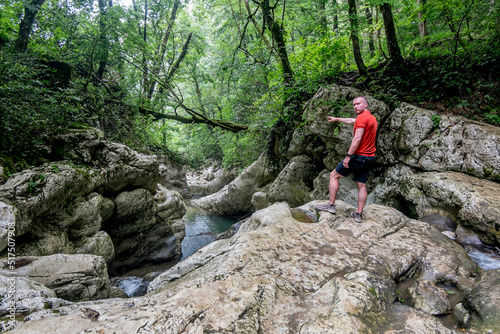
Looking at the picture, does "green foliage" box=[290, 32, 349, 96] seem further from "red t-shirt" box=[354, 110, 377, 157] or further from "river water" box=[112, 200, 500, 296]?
"river water" box=[112, 200, 500, 296]

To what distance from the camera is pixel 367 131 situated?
4152mm

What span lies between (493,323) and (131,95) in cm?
1191

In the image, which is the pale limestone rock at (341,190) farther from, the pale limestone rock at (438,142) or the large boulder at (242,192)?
the large boulder at (242,192)

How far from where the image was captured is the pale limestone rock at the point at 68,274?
11.5 ft

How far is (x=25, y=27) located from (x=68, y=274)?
23.3 feet

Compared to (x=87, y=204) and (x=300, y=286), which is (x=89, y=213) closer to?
(x=87, y=204)

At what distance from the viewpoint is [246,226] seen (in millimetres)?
5133

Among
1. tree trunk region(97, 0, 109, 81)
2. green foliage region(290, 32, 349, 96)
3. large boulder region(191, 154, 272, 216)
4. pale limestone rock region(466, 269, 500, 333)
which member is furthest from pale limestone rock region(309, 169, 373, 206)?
tree trunk region(97, 0, 109, 81)

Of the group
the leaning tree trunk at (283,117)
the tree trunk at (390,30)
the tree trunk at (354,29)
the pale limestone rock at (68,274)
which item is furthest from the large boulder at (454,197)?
the pale limestone rock at (68,274)

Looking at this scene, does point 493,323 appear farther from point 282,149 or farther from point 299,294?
point 282,149

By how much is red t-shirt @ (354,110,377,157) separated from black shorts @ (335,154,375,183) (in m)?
0.10

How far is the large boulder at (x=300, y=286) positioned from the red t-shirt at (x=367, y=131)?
147 cm

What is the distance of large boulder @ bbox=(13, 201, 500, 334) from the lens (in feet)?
6.16

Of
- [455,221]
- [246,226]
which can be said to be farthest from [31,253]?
[455,221]
